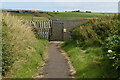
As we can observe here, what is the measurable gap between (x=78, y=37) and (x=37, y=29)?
4818mm

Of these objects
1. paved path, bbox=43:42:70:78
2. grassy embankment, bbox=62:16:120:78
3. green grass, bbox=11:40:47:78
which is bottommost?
paved path, bbox=43:42:70:78

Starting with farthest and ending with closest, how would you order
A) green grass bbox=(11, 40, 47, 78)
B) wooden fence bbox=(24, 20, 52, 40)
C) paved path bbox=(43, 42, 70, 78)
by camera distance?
wooden fence bbox=(24, 20, 52, 40)
paved path bbox=(43, 42, 70, 78)
green grass bbox=(11, 40, 47, 78)

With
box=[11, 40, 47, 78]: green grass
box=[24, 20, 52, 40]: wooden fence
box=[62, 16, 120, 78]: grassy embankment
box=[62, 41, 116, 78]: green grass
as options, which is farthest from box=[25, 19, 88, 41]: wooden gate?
box=[62, 41, 116, 78]: green grass

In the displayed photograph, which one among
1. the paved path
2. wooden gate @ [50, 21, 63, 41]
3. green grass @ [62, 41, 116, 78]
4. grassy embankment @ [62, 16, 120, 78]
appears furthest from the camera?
wooden gate @ [50, 21, 63, 41]

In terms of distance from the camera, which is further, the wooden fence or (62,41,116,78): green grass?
the wooden fence

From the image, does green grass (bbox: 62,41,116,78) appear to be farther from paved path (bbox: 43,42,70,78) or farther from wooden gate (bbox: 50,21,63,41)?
wooden gate (bbox: 50,21,63,41)

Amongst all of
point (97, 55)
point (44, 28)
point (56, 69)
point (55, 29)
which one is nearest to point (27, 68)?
point (56, 69)

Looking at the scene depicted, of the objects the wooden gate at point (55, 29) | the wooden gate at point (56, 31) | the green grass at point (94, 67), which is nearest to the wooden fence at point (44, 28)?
the wooden gate at point (55, 29)

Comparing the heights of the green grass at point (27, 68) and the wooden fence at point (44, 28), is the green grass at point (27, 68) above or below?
below

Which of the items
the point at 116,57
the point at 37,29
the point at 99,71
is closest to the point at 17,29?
the point at 99,71

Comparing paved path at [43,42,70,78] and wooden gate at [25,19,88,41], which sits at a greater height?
wooden gate at [25,19,88,41]

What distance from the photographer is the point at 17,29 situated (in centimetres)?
1116

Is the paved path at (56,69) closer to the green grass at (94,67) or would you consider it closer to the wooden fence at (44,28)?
the green grass at (94,67)

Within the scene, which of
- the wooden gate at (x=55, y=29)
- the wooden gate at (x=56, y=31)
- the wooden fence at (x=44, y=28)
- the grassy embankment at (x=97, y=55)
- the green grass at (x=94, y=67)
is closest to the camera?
the grassy embankment at (x=97, y=55)
